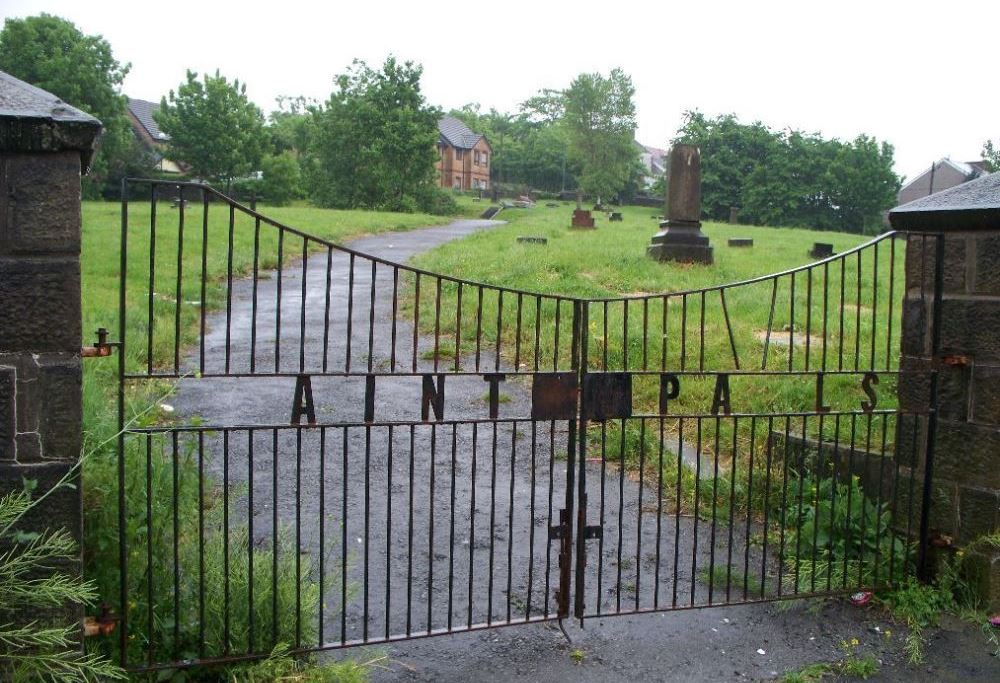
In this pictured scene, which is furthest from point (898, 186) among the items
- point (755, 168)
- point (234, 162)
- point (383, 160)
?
point (234, 162)

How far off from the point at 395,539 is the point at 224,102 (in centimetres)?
4631

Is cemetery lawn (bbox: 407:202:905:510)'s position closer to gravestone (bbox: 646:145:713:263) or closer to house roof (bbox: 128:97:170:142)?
gravestone (bbox: 646:145:713:263)

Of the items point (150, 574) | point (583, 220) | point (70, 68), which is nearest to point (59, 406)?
point (150, 574)

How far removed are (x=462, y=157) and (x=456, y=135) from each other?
2.15m

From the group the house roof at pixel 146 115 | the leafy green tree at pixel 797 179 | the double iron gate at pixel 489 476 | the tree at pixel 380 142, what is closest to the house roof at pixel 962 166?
the leafy green tree at pixel 797 179

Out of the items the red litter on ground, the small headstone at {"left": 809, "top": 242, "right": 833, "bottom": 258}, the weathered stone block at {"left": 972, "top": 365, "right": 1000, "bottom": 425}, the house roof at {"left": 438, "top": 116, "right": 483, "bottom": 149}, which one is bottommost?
the red litter on ground

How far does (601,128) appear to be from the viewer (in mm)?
68125

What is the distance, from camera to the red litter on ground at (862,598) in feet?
A: 16.0

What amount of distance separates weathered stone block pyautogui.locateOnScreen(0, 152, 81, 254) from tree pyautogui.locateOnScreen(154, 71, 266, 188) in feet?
149

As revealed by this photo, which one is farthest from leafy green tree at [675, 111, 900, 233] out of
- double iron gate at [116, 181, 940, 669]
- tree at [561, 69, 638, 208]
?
double iron gate at [116, 181, 940, 669]

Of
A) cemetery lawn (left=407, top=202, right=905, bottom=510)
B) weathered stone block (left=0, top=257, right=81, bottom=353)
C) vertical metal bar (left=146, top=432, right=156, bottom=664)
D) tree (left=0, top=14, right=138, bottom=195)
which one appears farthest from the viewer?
tree (left=0, top=14, right=138, bottom=195)

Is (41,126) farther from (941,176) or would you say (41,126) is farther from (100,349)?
(941,176)

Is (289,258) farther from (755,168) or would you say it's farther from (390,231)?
(755,168)

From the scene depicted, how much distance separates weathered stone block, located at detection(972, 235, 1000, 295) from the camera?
464cm
